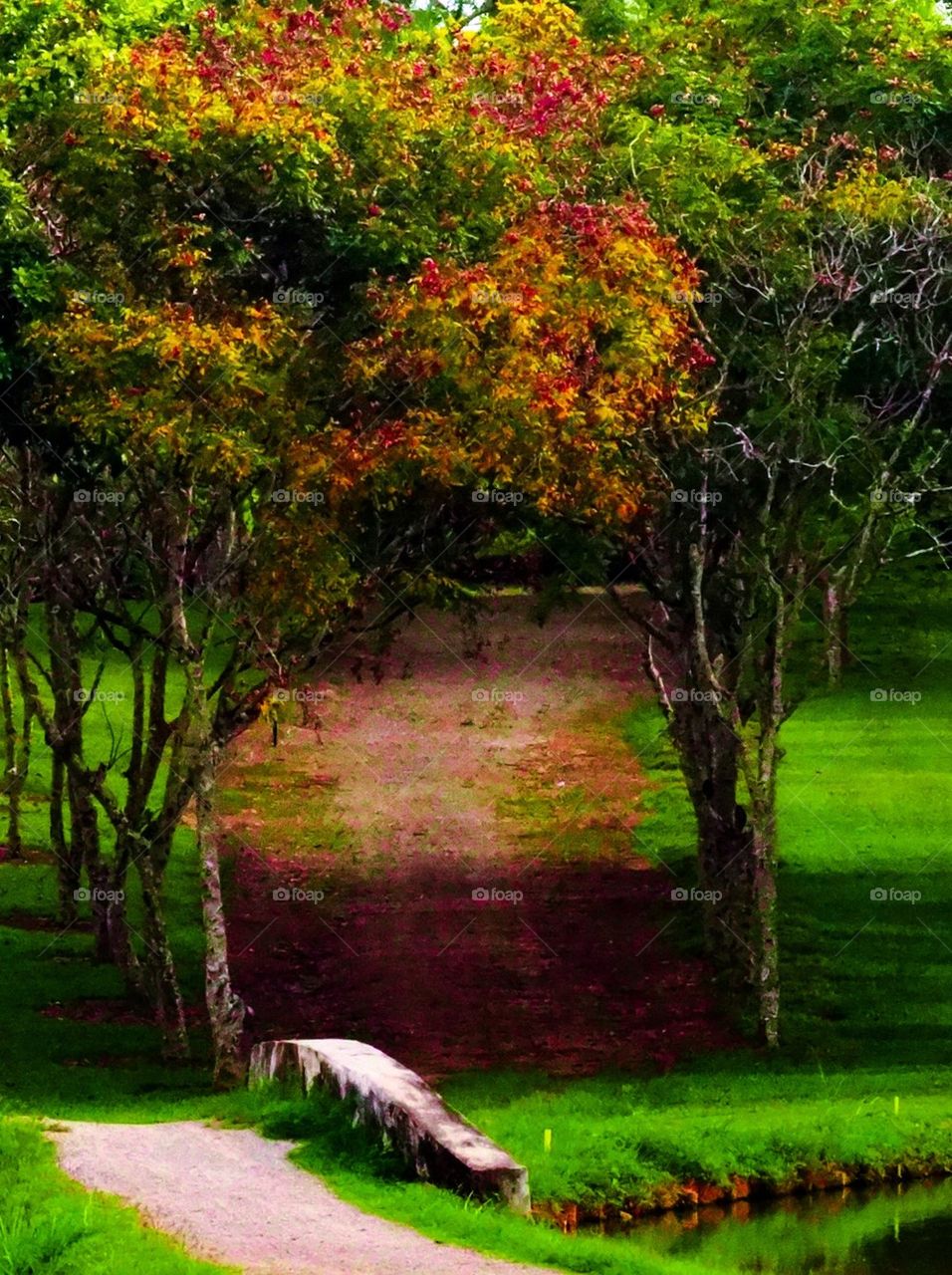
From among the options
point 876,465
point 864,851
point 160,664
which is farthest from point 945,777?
point 160,664

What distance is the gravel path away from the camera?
1345cm

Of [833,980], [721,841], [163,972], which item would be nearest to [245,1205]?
[163,972]

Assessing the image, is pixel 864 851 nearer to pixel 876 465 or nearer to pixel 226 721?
pixel 876 465

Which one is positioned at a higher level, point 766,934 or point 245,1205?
point 245,1205

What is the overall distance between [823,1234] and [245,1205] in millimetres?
6057

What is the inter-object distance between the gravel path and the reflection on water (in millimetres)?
3250

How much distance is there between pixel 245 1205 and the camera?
48.4 ft

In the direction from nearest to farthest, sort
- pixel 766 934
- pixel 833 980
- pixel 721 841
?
pixel 766 934 → pixel 721 841 → pixel 833 980

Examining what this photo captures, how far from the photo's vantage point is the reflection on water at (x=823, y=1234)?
17.4 meters

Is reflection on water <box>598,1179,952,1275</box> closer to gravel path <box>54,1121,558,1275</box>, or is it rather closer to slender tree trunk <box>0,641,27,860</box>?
gravel path <box>54,1121,558,1275</box>


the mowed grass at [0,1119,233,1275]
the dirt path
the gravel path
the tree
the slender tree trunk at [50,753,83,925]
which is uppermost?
the tree

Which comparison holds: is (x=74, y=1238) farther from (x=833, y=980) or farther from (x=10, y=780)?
(x=10, y=780)

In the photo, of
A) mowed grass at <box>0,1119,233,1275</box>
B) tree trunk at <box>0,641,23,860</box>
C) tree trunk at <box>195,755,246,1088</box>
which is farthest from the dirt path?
mowed grass at <box>0,1119,233,1275</box>

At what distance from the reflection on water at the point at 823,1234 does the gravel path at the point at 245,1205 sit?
325cm
